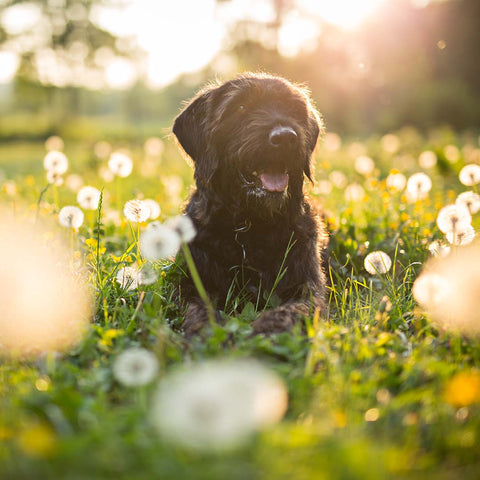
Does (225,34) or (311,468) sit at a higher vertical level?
(225,34)

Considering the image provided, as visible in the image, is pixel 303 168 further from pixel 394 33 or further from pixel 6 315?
pixel 394 33

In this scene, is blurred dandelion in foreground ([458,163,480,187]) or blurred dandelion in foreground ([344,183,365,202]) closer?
blurred dandelion in foreground ([458,163,480,187])

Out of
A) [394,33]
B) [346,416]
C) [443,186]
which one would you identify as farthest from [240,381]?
[394,33]

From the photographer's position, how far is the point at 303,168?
12.5 feet

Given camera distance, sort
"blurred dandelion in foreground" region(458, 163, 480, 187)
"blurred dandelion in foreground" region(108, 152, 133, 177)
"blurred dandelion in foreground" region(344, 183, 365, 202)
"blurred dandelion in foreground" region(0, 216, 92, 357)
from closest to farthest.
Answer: "blurred dandelion in foreground" region(0, 216, 92, 357) < "blurred dandelion in foreground" region(458, 163, 480, 187) < "blurred dandelion in foreground" region(108, 152, 133, 177) < "blurred dandelion in foreground" region(344, 183, 365, 202)

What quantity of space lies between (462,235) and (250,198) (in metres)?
1.50

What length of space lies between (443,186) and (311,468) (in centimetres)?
722

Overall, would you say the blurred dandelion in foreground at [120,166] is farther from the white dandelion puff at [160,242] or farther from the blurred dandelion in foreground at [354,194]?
the blurred dandelion in foreground at [354,194]

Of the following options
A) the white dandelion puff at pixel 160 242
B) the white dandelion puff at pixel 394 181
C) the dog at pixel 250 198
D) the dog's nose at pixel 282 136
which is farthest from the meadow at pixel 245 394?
the white dandelion puff at pixel 394 181

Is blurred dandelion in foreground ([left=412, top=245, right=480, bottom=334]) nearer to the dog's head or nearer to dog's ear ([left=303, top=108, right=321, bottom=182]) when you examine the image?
the dog's head

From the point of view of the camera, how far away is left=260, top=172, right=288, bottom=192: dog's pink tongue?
3.57 meters

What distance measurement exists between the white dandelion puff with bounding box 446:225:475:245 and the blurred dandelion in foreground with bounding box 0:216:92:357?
2.45 meters

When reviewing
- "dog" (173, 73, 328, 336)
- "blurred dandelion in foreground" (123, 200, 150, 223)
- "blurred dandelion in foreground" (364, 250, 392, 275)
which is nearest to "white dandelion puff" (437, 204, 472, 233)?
"blurred dandelion in foreground" (364, 250, 392, 275)

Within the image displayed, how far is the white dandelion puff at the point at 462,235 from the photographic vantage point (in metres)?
3.23
